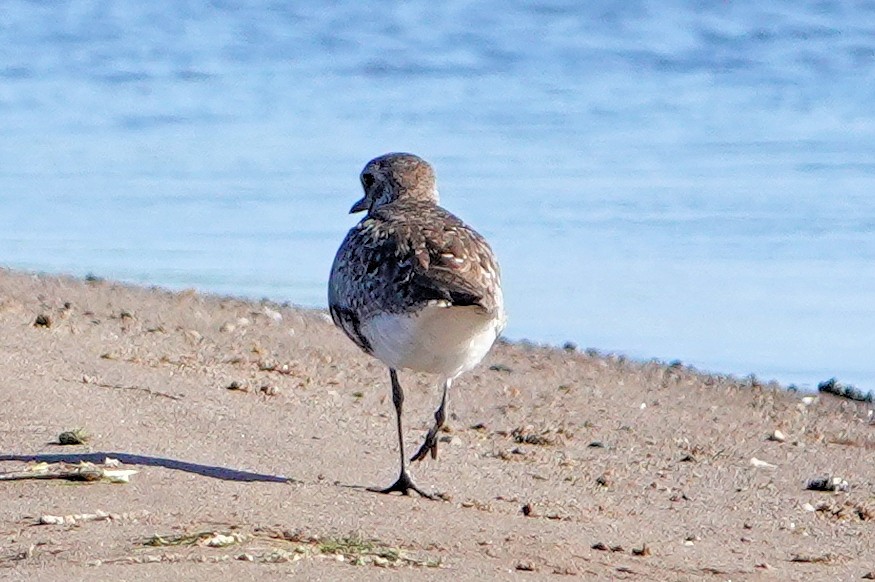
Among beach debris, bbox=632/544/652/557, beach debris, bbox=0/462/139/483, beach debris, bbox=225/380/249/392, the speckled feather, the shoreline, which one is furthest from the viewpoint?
the shoreline

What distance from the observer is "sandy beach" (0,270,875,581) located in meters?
5.45

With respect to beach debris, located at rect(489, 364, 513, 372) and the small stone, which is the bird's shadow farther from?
the small stone

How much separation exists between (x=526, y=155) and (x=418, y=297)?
34.5 ft

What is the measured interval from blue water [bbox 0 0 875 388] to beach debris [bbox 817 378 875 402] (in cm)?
40

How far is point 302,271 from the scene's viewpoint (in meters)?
12.6

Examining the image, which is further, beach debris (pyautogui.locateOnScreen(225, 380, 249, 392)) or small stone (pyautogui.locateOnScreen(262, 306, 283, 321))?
small stone (pyautogui.locateOnScreen(262, 306, 283, 321))

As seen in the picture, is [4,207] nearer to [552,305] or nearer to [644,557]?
[552,305]

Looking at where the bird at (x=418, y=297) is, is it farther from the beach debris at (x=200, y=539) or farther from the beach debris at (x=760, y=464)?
the beach debris at (x=760, y=464)

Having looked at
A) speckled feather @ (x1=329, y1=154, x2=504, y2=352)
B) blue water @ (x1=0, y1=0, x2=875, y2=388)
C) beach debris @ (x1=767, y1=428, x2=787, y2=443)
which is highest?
blue water @ (x1=0, y1=0, x2=875, y2=388)

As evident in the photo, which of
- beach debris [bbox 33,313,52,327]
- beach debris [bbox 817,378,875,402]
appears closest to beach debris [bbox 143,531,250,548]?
beach debris [bbox 33,313,52,327]

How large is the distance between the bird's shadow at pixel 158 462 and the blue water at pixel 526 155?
4.57m

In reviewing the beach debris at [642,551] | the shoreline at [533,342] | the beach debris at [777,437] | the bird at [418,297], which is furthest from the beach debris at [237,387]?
the shoreline at [533,342]

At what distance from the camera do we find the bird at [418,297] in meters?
6.44

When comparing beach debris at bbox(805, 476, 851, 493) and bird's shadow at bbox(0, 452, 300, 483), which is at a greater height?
beach debris at bbox(805, 476, 851, 493)
